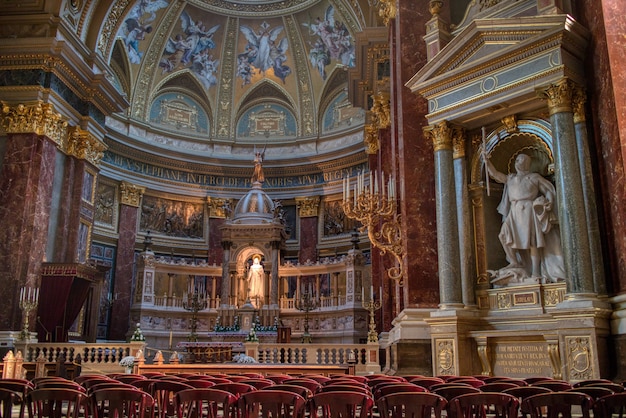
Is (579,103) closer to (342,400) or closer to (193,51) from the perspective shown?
(342,400)

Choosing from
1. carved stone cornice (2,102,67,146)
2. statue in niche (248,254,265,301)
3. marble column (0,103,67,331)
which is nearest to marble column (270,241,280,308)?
statue in niche (248,254,265,301)

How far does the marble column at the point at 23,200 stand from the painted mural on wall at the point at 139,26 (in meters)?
9.34

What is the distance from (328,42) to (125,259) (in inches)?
510

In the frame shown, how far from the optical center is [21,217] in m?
15.4

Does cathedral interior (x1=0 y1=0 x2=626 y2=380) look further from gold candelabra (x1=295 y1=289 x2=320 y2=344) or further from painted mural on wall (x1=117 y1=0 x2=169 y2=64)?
gold candelabra (x1=295 y1=289 x2=320 y2=344)

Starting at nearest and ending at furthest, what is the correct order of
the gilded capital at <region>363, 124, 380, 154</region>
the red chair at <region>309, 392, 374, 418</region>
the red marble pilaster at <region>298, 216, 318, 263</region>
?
the red chair at <region>309, 392, 374, 418</region> → the gilded capital at <region>363, 124, 380, 154</region> → the red marble pilaster at <region>298, 216, 318, 263</region>

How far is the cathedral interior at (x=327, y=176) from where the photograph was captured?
29.0ft

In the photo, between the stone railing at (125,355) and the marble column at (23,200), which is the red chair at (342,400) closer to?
the stone railing at (125,355)

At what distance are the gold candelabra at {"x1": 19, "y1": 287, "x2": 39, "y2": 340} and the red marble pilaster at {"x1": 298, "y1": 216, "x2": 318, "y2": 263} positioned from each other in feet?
39.9

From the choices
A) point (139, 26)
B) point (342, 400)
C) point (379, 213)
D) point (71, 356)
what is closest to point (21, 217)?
point (71, 356)

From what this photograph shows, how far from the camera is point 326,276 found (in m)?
22.5

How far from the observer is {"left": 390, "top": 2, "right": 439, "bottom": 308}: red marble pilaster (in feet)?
34.5

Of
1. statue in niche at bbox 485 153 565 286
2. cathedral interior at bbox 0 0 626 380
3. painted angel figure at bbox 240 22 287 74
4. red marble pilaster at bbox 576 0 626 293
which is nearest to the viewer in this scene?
red marble pilaster at bbox 576 0 626 293

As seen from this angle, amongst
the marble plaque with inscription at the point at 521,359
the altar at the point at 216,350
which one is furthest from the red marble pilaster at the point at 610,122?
the altar at the point at 216,350
